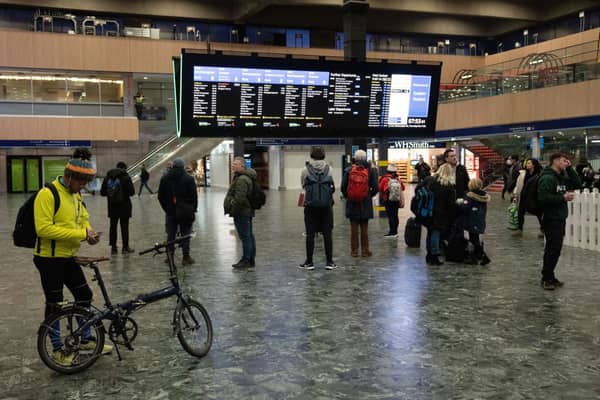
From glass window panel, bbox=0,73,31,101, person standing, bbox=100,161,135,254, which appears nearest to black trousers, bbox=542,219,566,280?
person standing, bbox=100,161,135,254

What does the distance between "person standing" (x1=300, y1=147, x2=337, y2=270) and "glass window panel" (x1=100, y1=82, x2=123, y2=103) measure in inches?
1123

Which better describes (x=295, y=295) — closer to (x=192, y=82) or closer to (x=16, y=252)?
(x=16, y=252)

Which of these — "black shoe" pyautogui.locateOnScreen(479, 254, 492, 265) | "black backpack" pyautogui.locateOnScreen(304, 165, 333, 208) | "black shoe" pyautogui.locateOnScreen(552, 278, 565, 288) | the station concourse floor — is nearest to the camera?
the station concourse floor

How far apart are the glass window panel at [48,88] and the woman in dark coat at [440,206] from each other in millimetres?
29505

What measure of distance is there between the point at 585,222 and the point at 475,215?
296cm

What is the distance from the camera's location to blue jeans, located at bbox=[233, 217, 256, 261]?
9.23m

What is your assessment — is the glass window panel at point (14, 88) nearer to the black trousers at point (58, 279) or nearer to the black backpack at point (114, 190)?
the black backpack at point (114, 190)

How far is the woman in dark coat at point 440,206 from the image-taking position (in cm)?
927

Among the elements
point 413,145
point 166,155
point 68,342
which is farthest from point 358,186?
point 413,145

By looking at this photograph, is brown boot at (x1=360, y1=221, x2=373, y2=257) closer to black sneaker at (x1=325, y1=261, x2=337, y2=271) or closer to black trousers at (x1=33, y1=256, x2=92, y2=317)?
black sneaker at (x1=325, y1=261, x2=337, y2=271)

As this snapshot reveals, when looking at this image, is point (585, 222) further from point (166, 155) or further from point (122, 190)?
point (166, 155)

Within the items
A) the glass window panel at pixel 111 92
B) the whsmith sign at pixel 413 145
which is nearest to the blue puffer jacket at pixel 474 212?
the glass window panel at pixel 111 92

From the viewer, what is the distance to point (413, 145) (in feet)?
136

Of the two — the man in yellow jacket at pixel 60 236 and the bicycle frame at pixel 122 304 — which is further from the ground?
the man in yellow jacket at pixel 60 236
